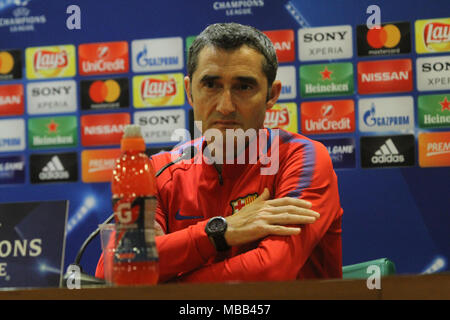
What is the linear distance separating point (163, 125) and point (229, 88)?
144cm

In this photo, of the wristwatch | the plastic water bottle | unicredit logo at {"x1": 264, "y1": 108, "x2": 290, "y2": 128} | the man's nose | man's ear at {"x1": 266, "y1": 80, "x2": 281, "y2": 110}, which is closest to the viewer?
the plastic water bottle

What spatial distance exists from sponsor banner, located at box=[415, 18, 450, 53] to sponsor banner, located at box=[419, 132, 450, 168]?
44 cm

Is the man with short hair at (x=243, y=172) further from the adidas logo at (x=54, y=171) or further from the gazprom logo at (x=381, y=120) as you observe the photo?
the adidas logo at (x=54, y=171)

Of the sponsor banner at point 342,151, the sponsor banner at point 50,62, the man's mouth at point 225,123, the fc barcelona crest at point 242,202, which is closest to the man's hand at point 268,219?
the fc barcelona crest at point 242,202

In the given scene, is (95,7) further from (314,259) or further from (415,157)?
(314,259)

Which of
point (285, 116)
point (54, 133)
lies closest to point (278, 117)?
point (285, 116)

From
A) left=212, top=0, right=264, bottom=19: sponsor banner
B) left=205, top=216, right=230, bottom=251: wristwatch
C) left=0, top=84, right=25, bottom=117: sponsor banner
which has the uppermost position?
left=212, top=0, right=264, bottom=19: sponsor banner

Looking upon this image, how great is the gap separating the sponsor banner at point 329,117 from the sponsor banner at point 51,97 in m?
1.33

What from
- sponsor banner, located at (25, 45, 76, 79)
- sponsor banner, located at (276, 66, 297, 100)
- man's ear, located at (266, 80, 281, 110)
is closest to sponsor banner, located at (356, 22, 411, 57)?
sponsor banner, located at (276, 66, 297, 100)

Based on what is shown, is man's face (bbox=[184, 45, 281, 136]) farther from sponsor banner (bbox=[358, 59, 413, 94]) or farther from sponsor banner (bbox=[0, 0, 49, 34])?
sponsor banner (bbox=[0, 0, 49, 34])

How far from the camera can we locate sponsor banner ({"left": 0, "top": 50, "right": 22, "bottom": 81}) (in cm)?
311

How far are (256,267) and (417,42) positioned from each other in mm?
1959

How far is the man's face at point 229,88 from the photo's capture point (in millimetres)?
1548

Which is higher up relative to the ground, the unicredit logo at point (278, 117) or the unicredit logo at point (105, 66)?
the unicredit logo at point (105, 66)
